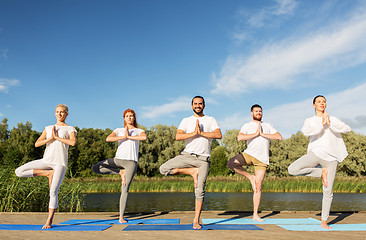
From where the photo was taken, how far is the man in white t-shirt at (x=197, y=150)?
5.68 metres

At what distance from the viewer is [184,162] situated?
577cm

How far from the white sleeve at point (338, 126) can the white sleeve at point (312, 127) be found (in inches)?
7.8

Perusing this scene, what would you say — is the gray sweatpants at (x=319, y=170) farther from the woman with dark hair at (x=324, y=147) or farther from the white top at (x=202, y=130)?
the white top at (x=202, y=130)

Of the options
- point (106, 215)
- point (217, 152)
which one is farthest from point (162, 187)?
point (217, 152)

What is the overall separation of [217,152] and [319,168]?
181 ft

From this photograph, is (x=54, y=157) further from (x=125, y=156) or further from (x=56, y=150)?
(x=125, y=156)

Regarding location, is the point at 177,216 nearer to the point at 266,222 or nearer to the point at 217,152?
the point at 266,222

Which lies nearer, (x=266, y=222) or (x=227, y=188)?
(x=266, y=222)

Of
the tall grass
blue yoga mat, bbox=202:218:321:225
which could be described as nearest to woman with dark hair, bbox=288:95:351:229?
blue yoga mat, bbox=202:218:321:225

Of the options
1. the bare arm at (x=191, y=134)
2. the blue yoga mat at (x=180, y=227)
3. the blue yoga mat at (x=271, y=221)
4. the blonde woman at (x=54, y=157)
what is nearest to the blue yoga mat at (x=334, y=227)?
the blue yoga mat at (x=271, y=221)

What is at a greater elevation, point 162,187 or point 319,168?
point 319,168

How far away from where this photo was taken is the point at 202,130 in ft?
19.0

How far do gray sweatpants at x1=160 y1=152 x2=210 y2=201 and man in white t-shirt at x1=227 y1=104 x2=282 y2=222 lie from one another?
123cm

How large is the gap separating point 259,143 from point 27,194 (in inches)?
308
